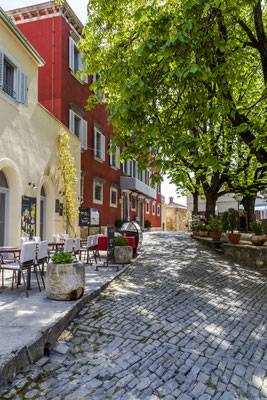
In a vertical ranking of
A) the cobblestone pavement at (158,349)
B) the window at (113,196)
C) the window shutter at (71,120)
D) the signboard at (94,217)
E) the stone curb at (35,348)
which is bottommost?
the cobblestone pavement at (158,349)

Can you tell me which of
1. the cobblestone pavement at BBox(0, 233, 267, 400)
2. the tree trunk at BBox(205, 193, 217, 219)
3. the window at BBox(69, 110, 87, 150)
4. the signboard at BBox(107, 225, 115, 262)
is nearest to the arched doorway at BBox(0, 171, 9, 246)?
the signboard at BBox(107, 225, 115, 262)

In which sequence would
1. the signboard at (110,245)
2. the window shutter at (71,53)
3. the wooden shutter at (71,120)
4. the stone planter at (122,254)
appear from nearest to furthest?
the signboard at (110,245) → the stone planter at (122,254) → the wooden shutter at (71,120) → the window shutter at (71,53)

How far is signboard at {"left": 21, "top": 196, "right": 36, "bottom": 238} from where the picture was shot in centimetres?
977

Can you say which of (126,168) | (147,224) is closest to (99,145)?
(126,168)

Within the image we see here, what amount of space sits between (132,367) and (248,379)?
1297mm

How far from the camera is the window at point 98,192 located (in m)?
18.3

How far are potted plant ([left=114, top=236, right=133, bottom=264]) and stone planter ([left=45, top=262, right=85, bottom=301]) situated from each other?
180 inches

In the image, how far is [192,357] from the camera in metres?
3.90

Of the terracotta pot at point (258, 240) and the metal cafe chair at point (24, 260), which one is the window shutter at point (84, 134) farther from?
the metal cafe chair at point (24, 260)

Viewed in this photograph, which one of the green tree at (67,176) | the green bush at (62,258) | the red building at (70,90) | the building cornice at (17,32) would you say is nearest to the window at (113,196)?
the red building at (70,90)

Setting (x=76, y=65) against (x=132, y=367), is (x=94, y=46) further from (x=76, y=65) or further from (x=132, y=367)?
(x=132, y=367)

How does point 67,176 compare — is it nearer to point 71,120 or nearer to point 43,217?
point 43,217

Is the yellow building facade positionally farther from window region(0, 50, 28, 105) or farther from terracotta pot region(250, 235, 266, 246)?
terracotta pot region(250, 235, 266, 246)

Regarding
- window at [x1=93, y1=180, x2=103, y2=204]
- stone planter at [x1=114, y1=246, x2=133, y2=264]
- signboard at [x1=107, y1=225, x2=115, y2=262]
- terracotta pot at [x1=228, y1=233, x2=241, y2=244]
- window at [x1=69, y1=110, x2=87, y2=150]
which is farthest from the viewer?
window at [x1=93, y1=180, x2=103, y2=204]
